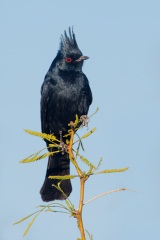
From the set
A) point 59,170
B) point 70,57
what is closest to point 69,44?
point 70,57

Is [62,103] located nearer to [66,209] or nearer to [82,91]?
[82,91]

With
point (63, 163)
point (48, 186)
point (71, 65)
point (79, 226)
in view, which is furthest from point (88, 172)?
point (71, 65)

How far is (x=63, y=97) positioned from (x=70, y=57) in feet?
3.33

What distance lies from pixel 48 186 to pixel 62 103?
7.00ft

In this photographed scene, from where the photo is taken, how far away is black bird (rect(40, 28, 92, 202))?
8680 mm

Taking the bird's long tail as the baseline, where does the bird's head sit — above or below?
above

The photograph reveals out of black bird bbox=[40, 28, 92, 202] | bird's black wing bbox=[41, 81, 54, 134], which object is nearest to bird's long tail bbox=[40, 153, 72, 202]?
black bird bbox=[40, 28, 92, 202]

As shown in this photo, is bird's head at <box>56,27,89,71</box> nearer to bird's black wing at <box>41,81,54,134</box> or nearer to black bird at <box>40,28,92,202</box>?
black bird at <box>40,28,92,202</box>

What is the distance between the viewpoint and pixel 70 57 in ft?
31.0

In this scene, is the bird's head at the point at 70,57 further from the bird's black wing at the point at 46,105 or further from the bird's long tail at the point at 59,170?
the bird's long tail at the point at 59,170

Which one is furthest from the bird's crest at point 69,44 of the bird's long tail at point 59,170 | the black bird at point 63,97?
the bird's long tail at point 59,170

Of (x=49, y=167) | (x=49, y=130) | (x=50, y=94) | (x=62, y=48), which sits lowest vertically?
(x=49, y=167)

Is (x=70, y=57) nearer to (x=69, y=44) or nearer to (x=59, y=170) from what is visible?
(x=69, y=44)

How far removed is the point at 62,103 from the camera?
8727mm
